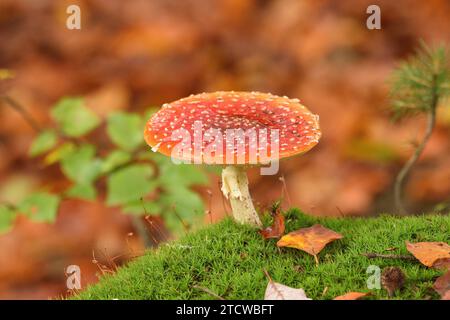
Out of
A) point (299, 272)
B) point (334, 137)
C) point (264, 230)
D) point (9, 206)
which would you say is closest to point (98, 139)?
point (9, 206)

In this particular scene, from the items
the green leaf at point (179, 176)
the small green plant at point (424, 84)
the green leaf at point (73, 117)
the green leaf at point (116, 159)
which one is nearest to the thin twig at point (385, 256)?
the small green plant at point (424, 84)

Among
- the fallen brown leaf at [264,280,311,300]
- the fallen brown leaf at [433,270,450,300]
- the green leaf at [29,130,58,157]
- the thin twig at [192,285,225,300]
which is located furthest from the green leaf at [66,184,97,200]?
the fallen brown leaf at [433,270,450,300]

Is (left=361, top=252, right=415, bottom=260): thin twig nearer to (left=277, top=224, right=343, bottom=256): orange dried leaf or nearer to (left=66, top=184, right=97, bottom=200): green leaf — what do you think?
(left=277, top=224, right=343, bottom=256): orange dried leaf

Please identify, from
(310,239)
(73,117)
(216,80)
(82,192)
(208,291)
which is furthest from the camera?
(216,80)

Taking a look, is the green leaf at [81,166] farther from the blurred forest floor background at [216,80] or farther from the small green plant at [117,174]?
the blurred forest floor background at [216,80]

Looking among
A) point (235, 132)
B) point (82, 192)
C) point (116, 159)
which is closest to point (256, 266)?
point (235, 132)

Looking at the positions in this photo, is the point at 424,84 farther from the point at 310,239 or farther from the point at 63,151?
the point at 63,151

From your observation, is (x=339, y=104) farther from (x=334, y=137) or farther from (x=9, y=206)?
(x=9, y=206)
